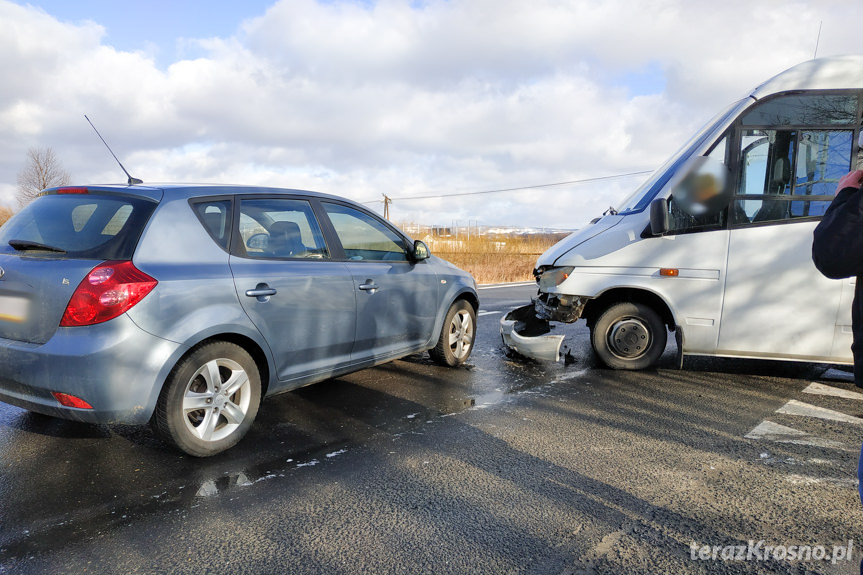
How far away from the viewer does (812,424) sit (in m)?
4.10

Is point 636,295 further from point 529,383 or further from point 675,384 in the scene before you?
point 529,383

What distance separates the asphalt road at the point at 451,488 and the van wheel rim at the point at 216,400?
19 centimetres

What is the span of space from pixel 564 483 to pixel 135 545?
2.12 m

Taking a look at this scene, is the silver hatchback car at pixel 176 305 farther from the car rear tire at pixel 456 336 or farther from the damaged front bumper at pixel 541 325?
the damaged front bumper at pixel 541 325

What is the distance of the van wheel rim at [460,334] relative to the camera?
223 inches

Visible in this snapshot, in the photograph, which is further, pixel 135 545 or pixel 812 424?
pixel 812 424

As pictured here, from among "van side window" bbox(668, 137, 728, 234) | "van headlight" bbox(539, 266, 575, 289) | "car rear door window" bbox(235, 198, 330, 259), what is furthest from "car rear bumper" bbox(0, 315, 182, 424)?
"van side window" bbox(668, 137, 728, 234)

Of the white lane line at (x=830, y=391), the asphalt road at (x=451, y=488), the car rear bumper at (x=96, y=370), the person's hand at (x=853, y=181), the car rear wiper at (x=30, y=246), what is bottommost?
the asphalt road at (x=451, y=488)

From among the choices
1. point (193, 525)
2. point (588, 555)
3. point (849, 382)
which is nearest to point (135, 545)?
point (193, 525)

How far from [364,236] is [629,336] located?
2852 millimetres

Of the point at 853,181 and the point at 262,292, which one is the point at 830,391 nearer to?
the point at 853,181

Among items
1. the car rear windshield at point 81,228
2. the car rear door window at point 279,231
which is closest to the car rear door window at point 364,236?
the car rear door window at point 279,231

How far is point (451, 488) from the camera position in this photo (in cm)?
297

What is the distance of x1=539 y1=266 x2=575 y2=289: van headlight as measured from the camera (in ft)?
18.1
